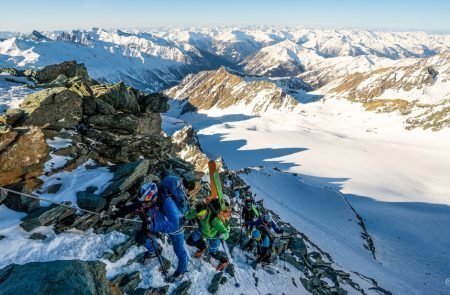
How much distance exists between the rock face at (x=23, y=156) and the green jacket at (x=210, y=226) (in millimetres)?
6497

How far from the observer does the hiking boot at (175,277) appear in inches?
465

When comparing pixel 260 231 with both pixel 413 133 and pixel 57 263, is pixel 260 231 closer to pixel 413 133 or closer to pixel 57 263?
pixel 57 263

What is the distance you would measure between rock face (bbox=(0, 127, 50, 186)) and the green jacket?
6497 mm

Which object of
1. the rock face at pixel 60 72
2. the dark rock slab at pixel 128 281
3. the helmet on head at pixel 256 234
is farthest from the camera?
the rock face at pixel 60 72

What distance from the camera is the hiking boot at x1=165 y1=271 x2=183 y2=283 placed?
11.8m

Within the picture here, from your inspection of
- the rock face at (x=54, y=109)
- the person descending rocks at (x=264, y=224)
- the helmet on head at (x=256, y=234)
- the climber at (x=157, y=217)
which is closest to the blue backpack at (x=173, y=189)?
the climber at (x=157, y=217)

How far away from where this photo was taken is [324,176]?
75.4m

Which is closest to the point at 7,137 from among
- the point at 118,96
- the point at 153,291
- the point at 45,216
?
the point at 45,216

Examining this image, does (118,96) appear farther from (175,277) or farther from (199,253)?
(175,277)

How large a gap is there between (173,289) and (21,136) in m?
8.42

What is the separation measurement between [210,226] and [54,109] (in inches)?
371

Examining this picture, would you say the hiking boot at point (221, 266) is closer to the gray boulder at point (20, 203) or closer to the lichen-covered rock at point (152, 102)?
the gray boulder at point (20, 203)

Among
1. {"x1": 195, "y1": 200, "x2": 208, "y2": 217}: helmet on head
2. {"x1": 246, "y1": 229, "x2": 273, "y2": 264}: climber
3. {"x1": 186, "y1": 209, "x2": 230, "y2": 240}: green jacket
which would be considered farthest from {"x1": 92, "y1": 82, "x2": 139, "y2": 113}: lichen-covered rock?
{"x1": 246, "y1": 229, "x2": 273, "y2": 264}: climber

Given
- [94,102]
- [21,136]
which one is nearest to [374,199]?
[94,102]
